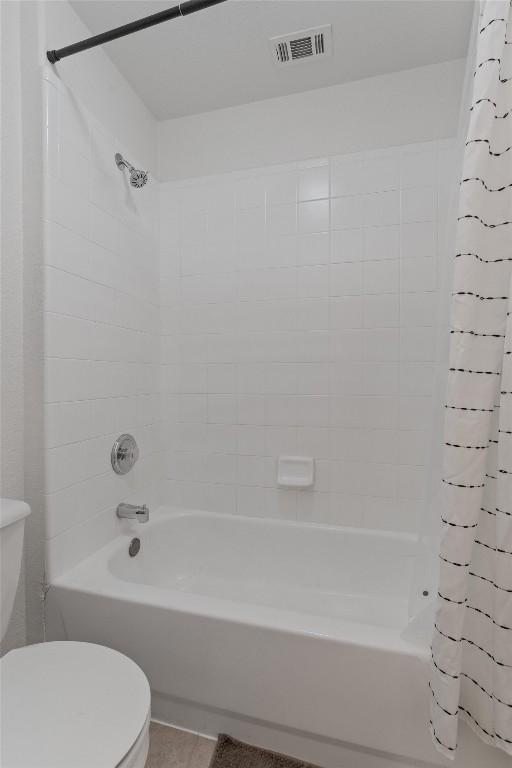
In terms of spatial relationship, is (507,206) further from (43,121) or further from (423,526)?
(43,121)

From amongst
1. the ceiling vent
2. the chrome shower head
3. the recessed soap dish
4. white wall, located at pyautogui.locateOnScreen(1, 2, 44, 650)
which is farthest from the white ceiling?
the recessed soap dish

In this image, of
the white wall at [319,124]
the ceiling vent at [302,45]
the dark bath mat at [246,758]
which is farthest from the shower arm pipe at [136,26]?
the dark bath mat at [246,758]

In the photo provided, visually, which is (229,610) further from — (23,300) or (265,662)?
(23,300)

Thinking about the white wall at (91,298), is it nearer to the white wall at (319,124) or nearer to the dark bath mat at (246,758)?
the white wall at (319,124)

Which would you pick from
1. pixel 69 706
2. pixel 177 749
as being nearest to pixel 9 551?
pixel 69 706

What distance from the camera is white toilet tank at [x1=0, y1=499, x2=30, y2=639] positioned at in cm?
100

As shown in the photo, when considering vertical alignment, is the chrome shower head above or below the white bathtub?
above

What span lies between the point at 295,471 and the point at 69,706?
122 centimetres

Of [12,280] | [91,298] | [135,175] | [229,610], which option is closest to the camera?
[229,610]

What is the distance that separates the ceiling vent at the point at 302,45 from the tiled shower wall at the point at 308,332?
0.39 metres

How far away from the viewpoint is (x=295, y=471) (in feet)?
6.12

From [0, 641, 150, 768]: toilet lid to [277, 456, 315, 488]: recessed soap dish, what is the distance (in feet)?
3.33

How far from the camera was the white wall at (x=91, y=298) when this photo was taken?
1.32 m

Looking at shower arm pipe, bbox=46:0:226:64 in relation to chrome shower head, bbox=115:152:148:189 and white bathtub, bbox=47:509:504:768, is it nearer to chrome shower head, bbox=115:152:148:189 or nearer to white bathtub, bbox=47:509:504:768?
chrome shower head, bbox=115:152:148:189
